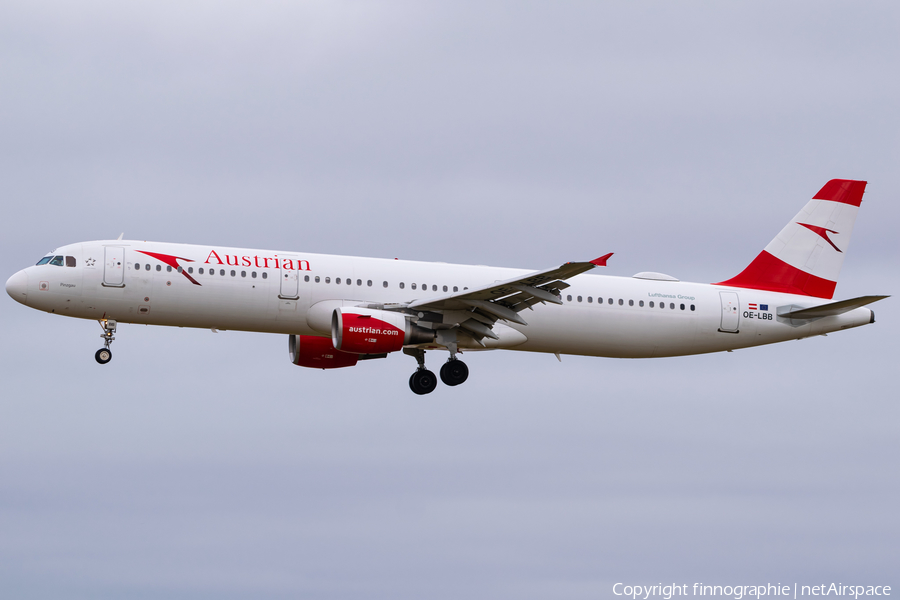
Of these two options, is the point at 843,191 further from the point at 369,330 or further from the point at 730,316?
the point at 369,330

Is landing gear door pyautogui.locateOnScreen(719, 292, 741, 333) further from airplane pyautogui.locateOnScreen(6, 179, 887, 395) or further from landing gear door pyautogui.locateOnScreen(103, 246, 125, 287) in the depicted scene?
landing gear door pyautogui.locateOnScreen(103, 246, 125, 287)

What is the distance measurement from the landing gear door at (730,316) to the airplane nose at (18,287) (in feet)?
83.8

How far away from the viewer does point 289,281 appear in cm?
4097

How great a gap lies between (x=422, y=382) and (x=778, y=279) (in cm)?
1528

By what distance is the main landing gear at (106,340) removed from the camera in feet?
133

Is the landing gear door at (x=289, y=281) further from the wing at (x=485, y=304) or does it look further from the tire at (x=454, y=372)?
the tire at (x=454, y=372)

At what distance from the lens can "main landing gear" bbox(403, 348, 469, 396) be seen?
43.0 m

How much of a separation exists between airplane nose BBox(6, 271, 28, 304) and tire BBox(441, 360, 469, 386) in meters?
14.9

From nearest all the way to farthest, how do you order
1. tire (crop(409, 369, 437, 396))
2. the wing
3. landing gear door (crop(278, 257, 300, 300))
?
the wing → landing gear door (crop(278, 257, 300, 300)) → tire (crop(409, 369, 437, 396))

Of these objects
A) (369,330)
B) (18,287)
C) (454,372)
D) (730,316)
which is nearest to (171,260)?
(18,287)

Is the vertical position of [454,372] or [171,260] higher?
[171,260]

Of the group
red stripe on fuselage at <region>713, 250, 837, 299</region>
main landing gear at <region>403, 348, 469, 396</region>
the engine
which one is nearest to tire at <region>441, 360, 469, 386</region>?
main landing gear at <region>403, 348, 469, 396</region>

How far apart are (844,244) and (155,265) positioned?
2779 centimetres

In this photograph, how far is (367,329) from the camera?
40062mm
